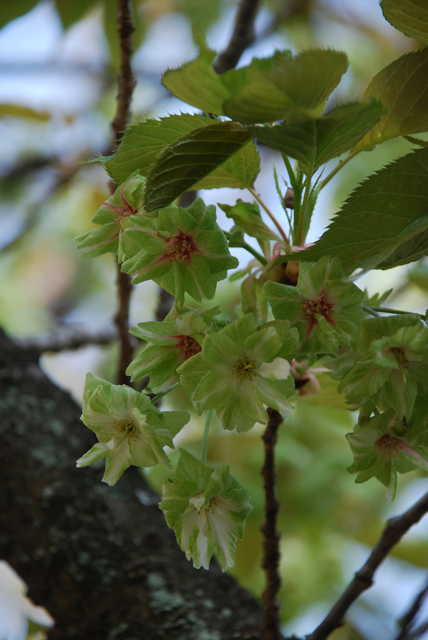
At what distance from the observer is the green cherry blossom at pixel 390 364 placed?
1.82ft

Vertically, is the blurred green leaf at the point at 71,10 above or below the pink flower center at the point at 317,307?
above

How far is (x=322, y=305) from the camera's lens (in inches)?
24.3

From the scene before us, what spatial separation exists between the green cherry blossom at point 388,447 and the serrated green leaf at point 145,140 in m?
0.40

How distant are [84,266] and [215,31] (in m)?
1.69

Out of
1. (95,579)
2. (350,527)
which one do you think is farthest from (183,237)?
(350,527)

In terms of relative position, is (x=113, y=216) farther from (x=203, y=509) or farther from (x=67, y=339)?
(x=67, y=339)

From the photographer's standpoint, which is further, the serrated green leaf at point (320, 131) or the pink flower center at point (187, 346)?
the pink flower center at point (187, 346)

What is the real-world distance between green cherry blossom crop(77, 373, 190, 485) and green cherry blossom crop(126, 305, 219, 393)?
0.03m

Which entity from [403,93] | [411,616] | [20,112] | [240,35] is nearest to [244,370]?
[403,93]

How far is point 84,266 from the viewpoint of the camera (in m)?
3.65

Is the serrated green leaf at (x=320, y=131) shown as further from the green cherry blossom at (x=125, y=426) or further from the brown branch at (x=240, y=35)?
the brown branch at (x=240, y=35)

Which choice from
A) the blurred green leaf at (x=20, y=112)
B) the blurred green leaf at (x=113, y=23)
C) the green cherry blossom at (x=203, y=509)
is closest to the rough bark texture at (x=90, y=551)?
the green cherry blossom at (x=203, y=509)

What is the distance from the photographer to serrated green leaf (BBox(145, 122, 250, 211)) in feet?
1.89

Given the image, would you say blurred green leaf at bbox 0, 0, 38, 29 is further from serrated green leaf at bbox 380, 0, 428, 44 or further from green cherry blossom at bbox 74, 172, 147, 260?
serrated green leaf at bbox 380, 0, 428, 44
